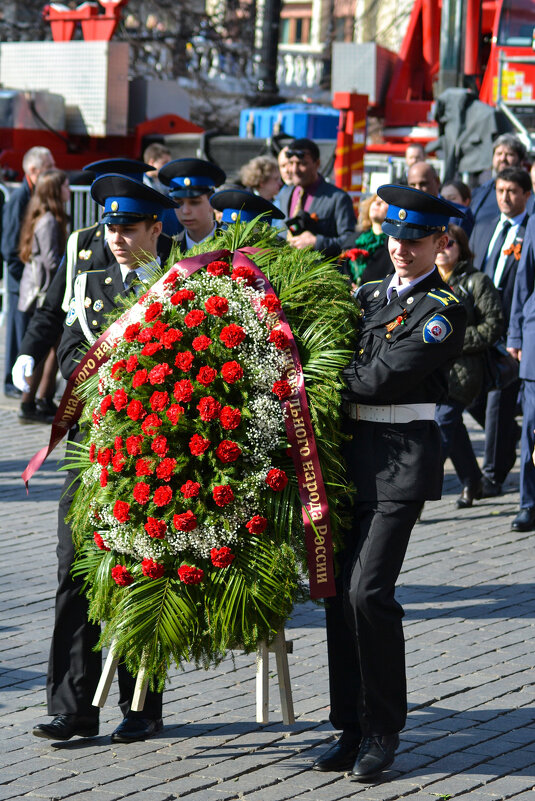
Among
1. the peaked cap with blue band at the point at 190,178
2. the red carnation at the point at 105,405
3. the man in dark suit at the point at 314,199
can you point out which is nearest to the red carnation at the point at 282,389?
the red carnation at the point at 105,405

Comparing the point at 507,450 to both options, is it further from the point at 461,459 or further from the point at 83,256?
the point at 83,256

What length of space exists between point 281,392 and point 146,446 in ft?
1.51

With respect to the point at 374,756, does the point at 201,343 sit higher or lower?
higher

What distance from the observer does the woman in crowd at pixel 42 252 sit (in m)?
10.1

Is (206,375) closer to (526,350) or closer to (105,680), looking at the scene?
(105,680)

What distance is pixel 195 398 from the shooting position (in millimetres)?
4004

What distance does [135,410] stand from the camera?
3.99 meters

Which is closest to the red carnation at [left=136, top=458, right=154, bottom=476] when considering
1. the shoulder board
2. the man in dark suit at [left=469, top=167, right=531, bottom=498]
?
the shoulder board

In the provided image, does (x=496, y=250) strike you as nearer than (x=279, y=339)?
No

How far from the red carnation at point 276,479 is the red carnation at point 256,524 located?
0.36 ft

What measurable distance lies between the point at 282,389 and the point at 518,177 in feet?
17.4

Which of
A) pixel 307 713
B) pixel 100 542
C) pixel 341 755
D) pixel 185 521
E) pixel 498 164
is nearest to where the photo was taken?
pixel 185 521

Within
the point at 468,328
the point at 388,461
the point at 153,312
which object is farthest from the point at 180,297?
the point at 468,328

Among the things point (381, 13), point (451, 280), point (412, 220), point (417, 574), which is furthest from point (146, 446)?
point (381, 13)
